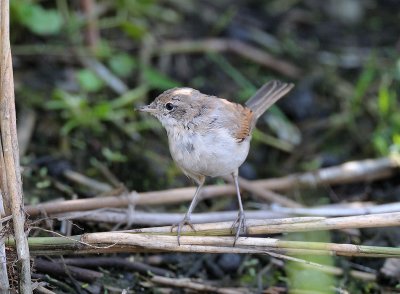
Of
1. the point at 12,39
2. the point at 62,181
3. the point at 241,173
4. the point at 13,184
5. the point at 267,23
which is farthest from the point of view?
the point at 267,23

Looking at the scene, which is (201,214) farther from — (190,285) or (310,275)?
(310,275)

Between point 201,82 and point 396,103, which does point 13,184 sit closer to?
point 201,82

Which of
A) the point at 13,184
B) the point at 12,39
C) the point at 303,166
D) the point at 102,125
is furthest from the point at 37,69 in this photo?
the point at 13,184

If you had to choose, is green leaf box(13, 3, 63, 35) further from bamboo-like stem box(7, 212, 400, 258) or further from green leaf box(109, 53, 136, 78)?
bamboo-like stem box(7, 212, 400, 258)

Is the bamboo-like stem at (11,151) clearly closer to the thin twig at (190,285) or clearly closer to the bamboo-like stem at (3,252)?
the bamboo-like stem at (3,252)

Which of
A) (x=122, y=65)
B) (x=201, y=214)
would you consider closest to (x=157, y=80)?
(x=122, y=65)
